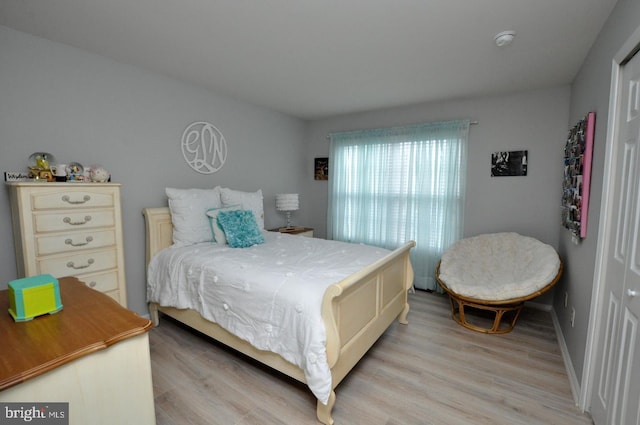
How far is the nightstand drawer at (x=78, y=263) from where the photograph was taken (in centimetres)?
194

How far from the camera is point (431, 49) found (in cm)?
224

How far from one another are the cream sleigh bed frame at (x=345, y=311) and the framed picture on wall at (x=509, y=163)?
154 cm

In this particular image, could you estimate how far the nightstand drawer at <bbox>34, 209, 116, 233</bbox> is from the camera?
1902mm

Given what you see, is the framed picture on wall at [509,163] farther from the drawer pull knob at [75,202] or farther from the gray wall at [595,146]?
the drawer pull knob at [75,202]

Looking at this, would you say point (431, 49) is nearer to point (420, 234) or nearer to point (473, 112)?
point (473, 112)

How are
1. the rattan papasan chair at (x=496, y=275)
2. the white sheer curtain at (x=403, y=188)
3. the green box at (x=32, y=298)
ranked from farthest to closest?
the white sheer curtain at (x=403, y=188) → the rattan papasan chair at (x=496, y=275) → the green box at (x=32, y=298)

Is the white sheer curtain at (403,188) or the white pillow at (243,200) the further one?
the white sheer curtain at (403,188)

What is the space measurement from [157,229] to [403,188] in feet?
9.74

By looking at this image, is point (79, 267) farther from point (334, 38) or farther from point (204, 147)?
point (334, 38)

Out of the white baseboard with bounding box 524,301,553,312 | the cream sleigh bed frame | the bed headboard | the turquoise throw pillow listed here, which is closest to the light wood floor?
the cream sleigh bed frame

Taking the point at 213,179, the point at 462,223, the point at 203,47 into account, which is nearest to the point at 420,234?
the point at 462,223

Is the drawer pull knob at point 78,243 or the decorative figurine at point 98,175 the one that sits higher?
the decorative figurine at point 98,175

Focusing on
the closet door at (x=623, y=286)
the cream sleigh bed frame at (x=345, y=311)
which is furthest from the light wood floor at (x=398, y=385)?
the closet door at (x=623, y=286)

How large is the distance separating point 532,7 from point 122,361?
2.69m
